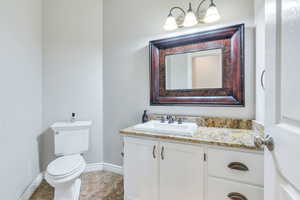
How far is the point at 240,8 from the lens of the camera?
1590mm

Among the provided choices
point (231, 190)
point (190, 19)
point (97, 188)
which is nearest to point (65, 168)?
point (97, 188)

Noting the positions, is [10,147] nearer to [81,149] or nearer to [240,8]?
[81,149]

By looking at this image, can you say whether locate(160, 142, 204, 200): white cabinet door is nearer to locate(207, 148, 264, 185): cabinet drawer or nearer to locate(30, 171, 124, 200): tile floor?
locate(207, 148, 264, 185): cabinet drawer

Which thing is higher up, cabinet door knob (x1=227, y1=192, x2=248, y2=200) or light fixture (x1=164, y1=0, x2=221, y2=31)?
light fixture (x1=164, y1=0, x2=221, y2=31)

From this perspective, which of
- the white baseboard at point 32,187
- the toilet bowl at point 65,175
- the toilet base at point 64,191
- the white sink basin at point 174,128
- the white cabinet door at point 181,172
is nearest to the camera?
the white cabinet door at point 181,172

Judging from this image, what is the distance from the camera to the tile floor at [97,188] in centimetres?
186

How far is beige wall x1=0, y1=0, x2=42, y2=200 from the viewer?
56.9 inches

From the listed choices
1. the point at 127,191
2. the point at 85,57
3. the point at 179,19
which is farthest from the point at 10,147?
the point at 179,19

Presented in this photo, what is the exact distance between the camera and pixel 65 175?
155cm

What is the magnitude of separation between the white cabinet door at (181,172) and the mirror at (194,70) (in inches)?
31.4

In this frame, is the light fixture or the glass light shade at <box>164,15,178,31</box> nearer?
the light fixture

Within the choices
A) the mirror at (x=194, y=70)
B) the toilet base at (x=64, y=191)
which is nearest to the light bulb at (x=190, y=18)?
the mirror at (x=194, y=70)

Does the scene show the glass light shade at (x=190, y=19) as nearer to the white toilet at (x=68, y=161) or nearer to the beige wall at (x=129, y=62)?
the beige wall at (x=129, y=62)

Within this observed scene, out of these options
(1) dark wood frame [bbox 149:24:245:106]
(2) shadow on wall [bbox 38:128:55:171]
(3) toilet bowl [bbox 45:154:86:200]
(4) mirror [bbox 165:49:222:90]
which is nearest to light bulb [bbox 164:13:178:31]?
(1) dark wood frame [bbox 149:24:245:106]
